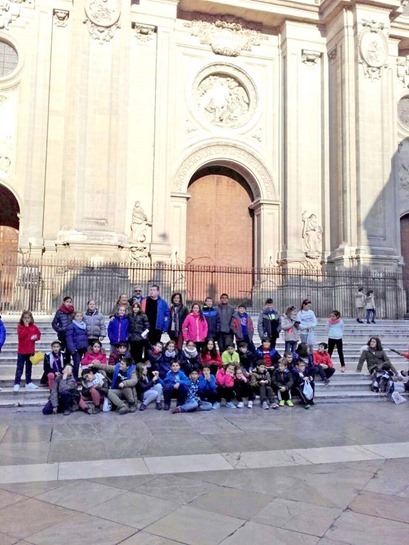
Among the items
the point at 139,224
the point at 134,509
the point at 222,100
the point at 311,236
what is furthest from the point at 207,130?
the point at 134,509

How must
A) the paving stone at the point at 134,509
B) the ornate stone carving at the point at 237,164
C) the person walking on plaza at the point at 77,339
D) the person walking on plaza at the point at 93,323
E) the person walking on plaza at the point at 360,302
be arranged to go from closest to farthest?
1. the paving stone at the point at 134,509
2. the person walking on plaza at the point at 77,339
3. the person walking on plaza at the point at 93,323
4. the person walking on plaza at the point at 360,302
5. the ornate stone carving at the point at 237,164

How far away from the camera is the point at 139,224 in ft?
63.1

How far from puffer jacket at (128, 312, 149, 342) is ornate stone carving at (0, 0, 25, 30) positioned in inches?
589

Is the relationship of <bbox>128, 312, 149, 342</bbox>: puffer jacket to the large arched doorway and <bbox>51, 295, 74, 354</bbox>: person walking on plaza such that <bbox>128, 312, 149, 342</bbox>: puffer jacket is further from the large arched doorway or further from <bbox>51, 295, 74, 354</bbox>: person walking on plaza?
the large arched doorway

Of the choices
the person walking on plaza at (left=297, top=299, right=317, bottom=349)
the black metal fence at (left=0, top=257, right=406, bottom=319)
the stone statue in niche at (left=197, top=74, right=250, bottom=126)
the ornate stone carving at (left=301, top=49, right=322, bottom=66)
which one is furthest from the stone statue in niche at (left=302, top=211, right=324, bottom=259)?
the person walking on plaza at (left=297, top=299, right=317, bottom=349)

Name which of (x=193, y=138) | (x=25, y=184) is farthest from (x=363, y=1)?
(x=25, y=184)

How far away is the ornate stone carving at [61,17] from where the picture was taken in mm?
19188

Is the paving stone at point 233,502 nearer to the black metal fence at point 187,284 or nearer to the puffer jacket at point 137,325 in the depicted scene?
the puffer jacket at point 137,325

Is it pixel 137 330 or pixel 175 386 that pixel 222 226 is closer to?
pixel 137 330

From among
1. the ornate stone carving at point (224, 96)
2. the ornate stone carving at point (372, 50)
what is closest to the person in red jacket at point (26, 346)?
the ornate stone carving at point (224, 96)

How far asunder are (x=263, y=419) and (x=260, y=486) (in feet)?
10.1

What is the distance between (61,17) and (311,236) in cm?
1259

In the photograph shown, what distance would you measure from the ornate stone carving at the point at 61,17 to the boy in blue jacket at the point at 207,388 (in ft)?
52.6

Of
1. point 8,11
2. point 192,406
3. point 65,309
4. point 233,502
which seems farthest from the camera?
point 8,11
